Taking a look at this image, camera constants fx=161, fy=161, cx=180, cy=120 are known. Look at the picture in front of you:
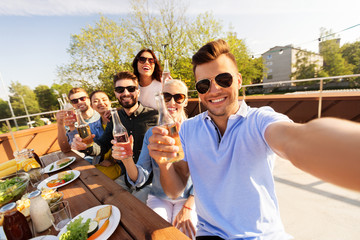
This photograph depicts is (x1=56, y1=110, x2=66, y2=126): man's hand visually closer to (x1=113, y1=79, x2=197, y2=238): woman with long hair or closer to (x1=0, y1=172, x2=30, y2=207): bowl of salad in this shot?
(x1=0, y1=172, x2=30, y2=207): bowl of salad

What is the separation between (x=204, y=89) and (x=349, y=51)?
6294 centimetres

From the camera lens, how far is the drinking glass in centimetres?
104

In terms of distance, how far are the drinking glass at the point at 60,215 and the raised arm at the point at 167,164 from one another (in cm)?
69

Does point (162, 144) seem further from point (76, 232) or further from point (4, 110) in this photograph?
point (4, 110)

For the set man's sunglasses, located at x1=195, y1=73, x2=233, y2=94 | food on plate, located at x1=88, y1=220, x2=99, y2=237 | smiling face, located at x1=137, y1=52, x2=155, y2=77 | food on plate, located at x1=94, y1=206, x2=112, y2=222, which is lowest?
food on plate, located at x1=94, y1=206, x2=112, y2=222

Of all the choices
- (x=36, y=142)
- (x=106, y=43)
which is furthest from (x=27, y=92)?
(x=36, y=142)

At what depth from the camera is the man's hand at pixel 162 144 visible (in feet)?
3.12

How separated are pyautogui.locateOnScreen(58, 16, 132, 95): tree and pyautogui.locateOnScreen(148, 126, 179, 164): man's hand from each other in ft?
44.3

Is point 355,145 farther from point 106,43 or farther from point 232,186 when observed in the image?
point 106,43

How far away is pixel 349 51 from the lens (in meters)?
42.3

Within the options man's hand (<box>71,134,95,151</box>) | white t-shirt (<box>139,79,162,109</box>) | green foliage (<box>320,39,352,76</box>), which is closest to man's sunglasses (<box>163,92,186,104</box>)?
man's hand (<box>71,134,95,151</box>)

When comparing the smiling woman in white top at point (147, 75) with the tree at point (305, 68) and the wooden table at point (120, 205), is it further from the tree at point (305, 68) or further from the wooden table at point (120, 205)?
the tree at point (305, 68)

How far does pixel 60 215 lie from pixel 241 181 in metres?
1.24

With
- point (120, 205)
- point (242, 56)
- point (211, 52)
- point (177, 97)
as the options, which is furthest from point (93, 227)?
Result: point (242, 56)
